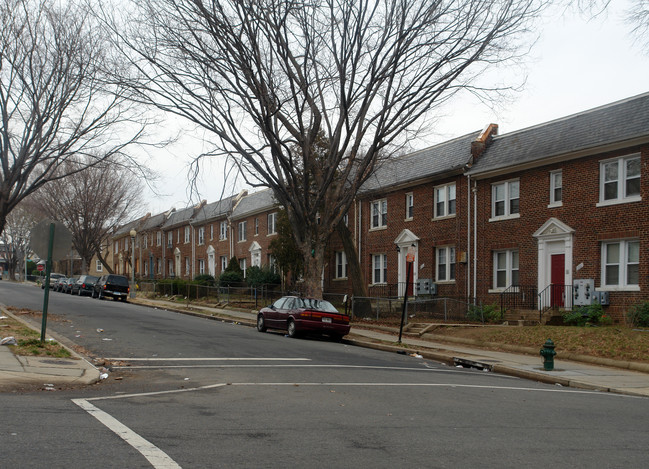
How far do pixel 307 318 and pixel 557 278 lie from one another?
9.86m

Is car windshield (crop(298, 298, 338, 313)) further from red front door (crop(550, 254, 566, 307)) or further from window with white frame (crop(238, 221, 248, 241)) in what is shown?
window with white frame (crop(238, 221, 248, 241))

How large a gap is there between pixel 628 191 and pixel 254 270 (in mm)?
25030

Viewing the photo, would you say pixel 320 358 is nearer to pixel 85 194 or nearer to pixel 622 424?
pixel 622 424

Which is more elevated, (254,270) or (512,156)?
(512,156)

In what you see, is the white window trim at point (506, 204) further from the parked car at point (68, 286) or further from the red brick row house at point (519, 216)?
the parked car at point (68, 286)

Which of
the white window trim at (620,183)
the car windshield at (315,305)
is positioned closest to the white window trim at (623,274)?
the white window trim at (620,183)

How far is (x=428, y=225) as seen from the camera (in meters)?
30.8

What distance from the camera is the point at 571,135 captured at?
2459cm

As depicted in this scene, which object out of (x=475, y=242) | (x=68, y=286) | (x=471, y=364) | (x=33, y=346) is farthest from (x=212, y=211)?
(x=33, y=346)

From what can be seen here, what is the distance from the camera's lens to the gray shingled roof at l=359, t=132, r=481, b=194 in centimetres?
2953

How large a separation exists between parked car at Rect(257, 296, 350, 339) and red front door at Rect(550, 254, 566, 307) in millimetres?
7933

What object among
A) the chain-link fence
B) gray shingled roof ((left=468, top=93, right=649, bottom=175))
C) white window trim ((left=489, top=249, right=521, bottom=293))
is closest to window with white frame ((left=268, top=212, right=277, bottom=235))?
the chain-link fence

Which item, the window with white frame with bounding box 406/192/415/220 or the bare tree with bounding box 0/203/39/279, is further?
the bare tree with bounding box 0/203/39/279

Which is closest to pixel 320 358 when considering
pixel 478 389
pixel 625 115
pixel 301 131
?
pixel 478 389
